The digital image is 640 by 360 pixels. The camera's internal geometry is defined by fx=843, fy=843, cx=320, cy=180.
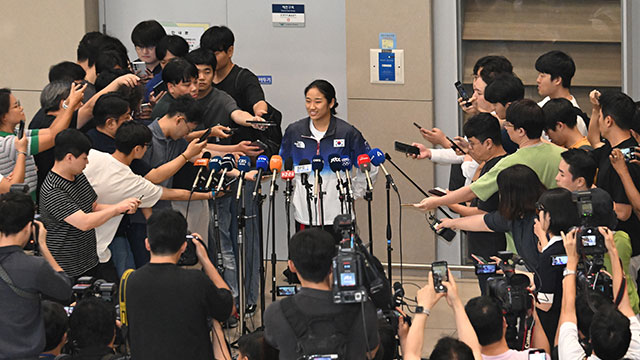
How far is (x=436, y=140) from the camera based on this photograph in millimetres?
5512

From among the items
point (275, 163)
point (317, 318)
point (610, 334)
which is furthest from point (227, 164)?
point (610, 334)

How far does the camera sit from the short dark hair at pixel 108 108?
4547 millimetres

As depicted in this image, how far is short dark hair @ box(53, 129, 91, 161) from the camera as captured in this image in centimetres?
406

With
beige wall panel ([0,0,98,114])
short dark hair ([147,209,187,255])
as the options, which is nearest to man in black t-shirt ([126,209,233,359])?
short dark hair ([147,209,187,255])

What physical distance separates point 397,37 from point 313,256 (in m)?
4.10

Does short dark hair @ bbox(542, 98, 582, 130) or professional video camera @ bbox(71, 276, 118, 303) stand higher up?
short dark hair @ bbox(542, 98, 582, 130)

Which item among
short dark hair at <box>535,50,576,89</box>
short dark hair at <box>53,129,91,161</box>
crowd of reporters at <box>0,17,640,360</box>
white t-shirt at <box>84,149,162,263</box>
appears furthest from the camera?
short dark hair at <box>535,50,576,89</box>

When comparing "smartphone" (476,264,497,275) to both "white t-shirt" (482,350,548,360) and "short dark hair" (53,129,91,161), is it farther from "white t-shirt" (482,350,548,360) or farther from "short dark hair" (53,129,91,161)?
"short dark hair" (53,129,91,161)

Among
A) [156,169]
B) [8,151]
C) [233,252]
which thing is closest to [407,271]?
[233,252]

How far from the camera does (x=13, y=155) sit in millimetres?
4418

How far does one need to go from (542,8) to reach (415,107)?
4.42 feet

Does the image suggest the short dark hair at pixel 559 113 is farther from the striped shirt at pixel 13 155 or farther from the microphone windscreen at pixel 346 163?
the striped shirt at pixel 13 155

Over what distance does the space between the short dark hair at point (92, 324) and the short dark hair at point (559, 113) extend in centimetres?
261

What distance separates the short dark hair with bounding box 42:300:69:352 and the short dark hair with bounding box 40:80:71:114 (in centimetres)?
151
